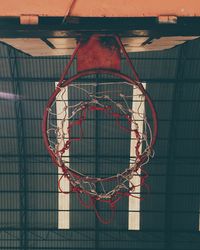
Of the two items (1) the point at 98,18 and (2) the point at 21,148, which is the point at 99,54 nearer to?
(1) the point at 98,18

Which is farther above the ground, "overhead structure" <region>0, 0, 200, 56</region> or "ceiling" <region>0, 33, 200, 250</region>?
"overhead structure" <region>0, 0, 200, 56</region>

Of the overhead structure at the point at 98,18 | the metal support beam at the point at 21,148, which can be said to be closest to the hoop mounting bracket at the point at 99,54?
the overhead structure at the point at 98,18

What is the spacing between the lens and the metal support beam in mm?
17094

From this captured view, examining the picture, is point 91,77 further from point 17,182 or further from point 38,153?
point 17,182

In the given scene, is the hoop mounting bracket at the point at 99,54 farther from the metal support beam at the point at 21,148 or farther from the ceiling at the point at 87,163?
the metal support beam at the point at 21,148

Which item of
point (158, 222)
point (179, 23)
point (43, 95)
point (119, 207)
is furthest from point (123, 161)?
point (179, 23)

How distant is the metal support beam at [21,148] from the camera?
17094 mm

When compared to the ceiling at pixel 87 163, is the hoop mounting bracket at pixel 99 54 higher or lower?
higher

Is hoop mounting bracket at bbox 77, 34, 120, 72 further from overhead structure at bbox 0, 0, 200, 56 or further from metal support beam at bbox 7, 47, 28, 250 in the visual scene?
metal support beam at bbox 7, 47, 28, 250

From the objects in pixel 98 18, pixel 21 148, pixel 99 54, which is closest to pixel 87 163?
pixel 21 148

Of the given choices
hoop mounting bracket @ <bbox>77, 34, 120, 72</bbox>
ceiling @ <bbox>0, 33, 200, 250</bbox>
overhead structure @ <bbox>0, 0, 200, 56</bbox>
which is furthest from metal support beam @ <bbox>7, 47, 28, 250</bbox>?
hoop mounting bracket @ <bbox>77, 34, 120, 72</bbox>

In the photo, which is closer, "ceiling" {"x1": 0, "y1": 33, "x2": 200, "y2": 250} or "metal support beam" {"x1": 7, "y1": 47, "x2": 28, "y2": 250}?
"metal support beam" {"x1": 7, "y1": 47, "x2": 28, "y2": 250}

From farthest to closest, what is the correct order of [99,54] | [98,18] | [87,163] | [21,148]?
[87,163] → [21,148] → [99,54] → [98,18]

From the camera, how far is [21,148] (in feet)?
60.3
